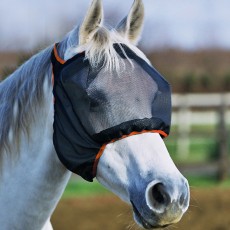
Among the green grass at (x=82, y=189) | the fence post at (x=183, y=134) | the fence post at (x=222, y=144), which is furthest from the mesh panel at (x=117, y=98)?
the fence post at (x=183, y=134)

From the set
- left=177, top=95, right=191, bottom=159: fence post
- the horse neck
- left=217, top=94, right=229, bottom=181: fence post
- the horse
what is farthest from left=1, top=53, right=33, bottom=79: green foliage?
left=177, top=95, right=191, bottom=159: fence post

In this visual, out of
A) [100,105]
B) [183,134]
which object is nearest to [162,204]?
[100,105]

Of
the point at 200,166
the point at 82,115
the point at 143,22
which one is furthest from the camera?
the point at 200,166

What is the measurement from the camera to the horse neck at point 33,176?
250 cm

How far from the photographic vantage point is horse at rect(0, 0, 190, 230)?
2.35 m

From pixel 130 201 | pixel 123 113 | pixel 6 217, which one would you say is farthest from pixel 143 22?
pixel 6 217

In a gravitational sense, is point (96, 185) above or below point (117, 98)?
below

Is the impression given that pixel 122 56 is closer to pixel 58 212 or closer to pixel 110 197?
pixel 58 212

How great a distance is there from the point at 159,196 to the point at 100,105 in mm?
423

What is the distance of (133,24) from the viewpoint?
8.41 ft

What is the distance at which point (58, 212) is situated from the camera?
7.50 m

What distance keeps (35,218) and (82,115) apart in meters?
0.49

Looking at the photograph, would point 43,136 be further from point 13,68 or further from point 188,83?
point 188,83

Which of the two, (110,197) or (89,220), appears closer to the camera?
(89,220)
